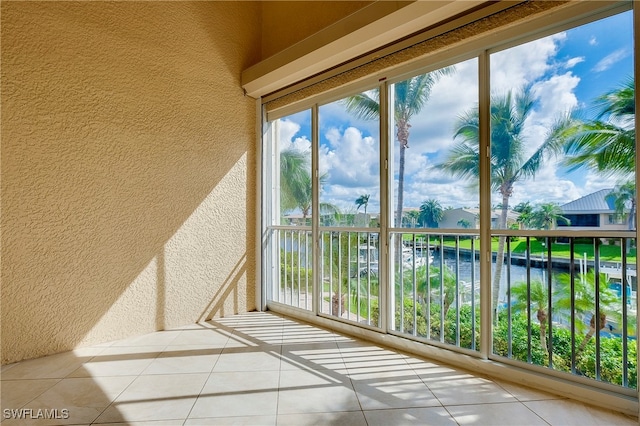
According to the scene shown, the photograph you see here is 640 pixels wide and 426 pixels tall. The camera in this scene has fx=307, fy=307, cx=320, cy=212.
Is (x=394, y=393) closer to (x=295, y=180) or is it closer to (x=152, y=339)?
(x=152, y=339)

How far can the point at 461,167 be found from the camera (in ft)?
7.32

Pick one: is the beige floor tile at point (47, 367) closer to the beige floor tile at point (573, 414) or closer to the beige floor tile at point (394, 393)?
the beige floor tile at point (394, 393)

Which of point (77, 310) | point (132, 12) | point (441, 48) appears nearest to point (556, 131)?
point (441, 48)

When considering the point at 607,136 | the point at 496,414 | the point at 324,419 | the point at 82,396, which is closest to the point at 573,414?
the point at 496,414

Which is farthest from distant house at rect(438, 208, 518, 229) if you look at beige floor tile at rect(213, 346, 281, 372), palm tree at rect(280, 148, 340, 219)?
beige floor tile at rect(213, 346, 281, 372)

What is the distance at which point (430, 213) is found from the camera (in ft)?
7.85

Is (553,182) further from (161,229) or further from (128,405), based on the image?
(161,229)

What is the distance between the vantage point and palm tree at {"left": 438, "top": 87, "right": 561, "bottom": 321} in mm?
1951

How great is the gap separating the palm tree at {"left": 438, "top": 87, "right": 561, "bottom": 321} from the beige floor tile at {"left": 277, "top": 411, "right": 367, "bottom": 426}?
47.2 inches

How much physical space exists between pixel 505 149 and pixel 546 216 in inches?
19.3

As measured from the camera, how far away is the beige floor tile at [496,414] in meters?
1.53

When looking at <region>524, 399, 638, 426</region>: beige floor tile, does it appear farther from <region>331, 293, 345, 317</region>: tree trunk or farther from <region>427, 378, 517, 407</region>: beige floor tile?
<region>331, 293, 345, 317</region>: tree trunk

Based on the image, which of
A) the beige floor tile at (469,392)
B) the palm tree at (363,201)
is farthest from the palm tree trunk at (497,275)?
the palm tree at (363,201)

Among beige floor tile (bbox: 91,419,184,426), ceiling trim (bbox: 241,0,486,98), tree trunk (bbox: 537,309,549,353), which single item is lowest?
beige floor tile (bbox: 91,419,184,426)
